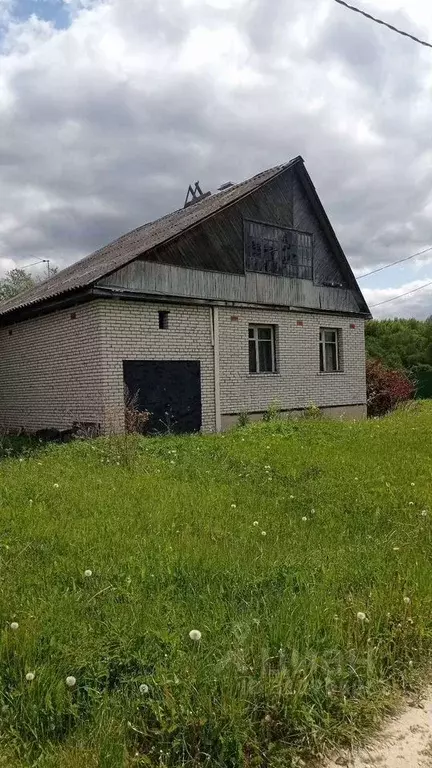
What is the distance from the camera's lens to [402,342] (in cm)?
3734

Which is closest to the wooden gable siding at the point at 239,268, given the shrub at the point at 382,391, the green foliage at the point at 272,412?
the green foliage at the point at 272,412

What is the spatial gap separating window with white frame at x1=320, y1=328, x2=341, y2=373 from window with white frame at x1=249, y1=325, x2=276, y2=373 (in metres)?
2.13

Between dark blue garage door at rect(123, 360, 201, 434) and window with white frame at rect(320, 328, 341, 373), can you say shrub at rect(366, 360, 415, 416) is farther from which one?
dark blue garage door at rect(123, 360, 201, 434)

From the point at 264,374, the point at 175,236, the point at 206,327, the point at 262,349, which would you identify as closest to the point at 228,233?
the point at 175,236

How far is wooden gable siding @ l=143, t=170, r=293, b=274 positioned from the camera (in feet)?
40.0

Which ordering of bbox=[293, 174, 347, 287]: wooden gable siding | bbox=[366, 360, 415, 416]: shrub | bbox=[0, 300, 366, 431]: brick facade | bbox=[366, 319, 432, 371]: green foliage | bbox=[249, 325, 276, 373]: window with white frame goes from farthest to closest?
bbox=[366, 319, 432, 371]: green foliage < bbox=[366, 360, 415, 416]: shrub < bbox=[293, 174, 347, 287]: wooden gable siding < bbox=[249, 325, 276, 373]: window with white frame < bbox=[0, 300, 366, 431]: brick facade

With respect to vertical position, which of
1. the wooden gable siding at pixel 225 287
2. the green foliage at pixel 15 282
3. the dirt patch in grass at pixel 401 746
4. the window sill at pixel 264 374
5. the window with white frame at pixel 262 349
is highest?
the green foliage at pixel 15 282

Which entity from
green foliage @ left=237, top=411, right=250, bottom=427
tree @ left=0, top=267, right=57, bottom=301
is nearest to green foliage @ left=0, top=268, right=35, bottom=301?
tree @ left=0, top=267, right=57, bottom=301

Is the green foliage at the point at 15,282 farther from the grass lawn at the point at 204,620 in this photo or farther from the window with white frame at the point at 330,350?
the grass lawn at the point at 204,620

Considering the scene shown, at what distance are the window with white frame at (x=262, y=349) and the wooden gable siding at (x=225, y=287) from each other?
685 mm

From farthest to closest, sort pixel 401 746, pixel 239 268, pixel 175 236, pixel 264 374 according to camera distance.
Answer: pixel 264 374 → pixel 239 268 → pixel 175 236 → pixel 401 746

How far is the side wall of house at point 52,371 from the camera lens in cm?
1126

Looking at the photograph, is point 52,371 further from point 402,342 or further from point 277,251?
point 402,342

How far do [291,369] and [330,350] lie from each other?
2270 mm
